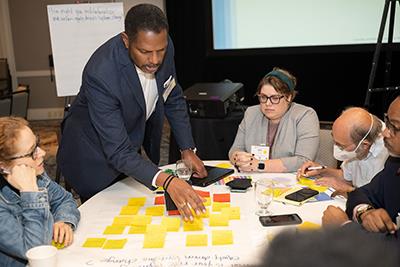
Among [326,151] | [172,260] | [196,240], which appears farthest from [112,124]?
[326,151]

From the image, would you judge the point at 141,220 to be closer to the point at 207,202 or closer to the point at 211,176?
the point at 207,202

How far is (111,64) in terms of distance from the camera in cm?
203

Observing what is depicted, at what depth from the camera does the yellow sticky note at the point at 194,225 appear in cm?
169

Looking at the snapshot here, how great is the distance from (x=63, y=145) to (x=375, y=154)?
1.53m

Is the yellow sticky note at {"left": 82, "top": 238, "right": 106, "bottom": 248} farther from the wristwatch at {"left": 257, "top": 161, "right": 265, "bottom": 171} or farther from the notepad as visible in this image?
the wristwatch at {"left": 257, "top": 161, "right": 265, "bottom": 171}

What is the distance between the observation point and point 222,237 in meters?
1.60

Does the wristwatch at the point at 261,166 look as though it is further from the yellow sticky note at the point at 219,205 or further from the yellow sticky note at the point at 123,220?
the yellow sticky note at the point at 123,220

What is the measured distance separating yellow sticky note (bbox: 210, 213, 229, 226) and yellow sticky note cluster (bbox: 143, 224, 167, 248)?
193 millimetres

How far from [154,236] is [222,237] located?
24cm

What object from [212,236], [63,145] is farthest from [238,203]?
[63,145]

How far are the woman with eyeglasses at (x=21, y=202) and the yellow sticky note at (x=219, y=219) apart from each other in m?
0.53

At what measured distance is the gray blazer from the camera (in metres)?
2.43

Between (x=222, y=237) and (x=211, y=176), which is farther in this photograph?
(x=211, y=176)

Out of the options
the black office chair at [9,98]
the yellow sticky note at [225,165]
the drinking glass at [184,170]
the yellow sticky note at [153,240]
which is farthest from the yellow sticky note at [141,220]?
the black office chair at [9,98]
